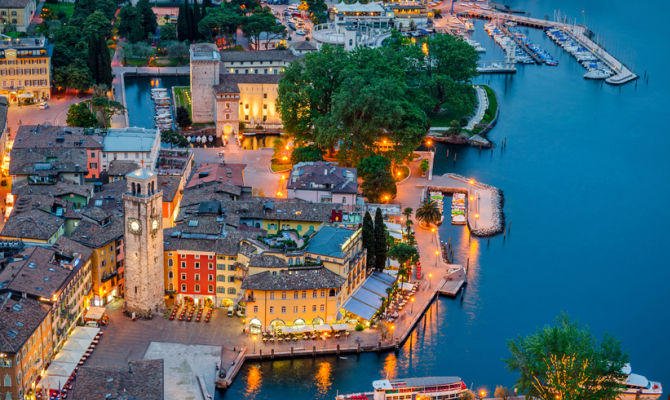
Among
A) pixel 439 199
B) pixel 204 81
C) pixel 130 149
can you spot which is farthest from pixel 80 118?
pixel 439 199

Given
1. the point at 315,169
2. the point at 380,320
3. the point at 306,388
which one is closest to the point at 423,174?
the point at 315,169

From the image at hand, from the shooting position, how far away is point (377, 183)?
10706 cm

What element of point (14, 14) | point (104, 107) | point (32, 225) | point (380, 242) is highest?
point (14, 14)

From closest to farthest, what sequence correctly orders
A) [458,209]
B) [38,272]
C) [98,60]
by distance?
[38,272] → [458,209] → [98,60]

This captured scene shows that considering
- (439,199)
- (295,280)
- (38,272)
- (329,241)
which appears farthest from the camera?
(439,199)

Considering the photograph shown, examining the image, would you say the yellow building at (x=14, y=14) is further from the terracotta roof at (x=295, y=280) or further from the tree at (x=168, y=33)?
the terracotta roof at (x=295, y=280)

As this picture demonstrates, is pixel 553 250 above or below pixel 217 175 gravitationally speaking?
below

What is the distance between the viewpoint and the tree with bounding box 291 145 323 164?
115625 millimetres

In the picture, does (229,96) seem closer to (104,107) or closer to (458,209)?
(104,107)

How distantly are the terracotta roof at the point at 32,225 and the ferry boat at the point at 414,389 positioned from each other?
95.4ft

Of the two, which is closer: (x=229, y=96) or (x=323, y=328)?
(x=323, y=328)

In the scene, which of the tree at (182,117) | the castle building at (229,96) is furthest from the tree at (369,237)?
the tree at (182,117)

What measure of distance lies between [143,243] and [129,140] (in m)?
31.0

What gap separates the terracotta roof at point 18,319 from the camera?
68.3 meters
